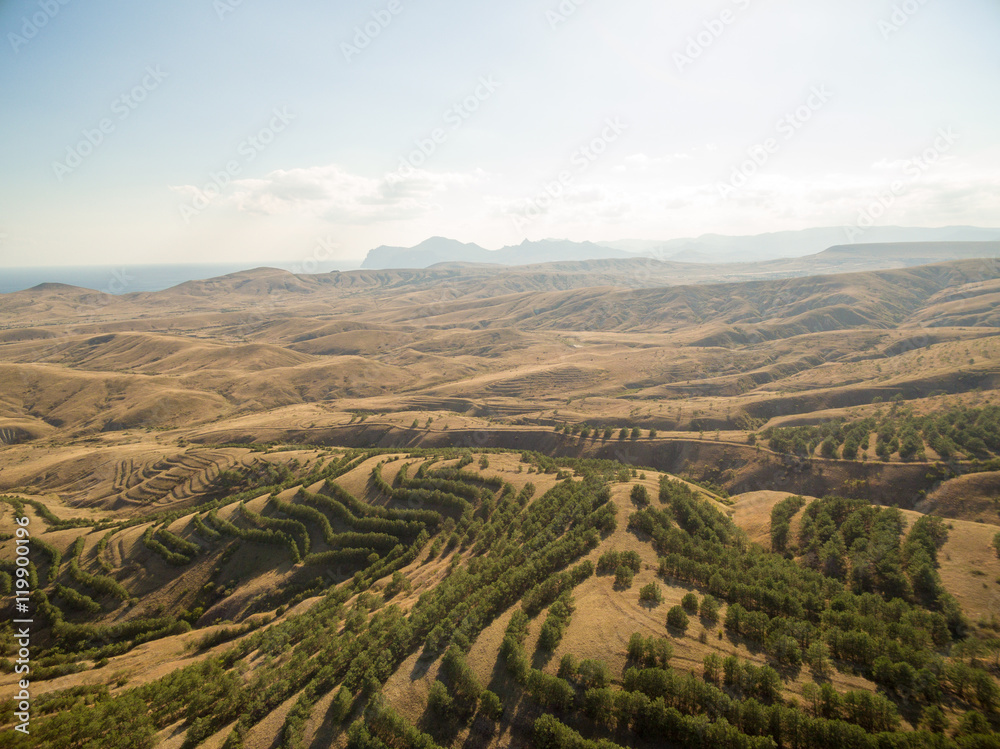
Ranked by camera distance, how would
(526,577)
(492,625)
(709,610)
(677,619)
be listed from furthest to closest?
(526,577)
(492,625)
(709,610)
(677,619)

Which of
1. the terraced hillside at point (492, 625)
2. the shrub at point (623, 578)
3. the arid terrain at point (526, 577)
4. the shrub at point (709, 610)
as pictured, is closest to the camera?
the terraced hillside at point (492, 625)

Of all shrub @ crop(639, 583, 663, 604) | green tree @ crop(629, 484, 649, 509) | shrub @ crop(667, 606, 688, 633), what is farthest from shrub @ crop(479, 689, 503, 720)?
green tree @ crop(629, 484, 649, 509)

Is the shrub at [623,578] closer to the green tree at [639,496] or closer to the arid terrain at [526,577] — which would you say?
the arid terrain at [526,577]

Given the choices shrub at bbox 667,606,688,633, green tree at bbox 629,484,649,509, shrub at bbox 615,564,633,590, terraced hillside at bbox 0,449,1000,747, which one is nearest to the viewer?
terraced hillside at bbox 0,449,1000,747

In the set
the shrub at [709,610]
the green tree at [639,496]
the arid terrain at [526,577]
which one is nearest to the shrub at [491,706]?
the arid terrain at [526,577]

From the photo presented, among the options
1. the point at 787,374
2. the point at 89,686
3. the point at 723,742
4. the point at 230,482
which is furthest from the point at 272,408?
the point at 787,374

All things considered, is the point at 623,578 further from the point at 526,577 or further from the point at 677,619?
the point at 526,577

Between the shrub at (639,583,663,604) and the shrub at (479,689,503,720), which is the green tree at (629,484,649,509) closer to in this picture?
the shrub at (639,583,663,604)

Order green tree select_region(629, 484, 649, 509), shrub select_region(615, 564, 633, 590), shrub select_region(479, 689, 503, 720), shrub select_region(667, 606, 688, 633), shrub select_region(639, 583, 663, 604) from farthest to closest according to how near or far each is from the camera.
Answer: green tree select_region(629, 484, 649, 509), shrub select_region(615, 564, 633, 590), shrub select_region(639, 583, 663, 604), shrub select_region(667, 606, 688, 633), shrub select_region(479, 689, 503, 720)

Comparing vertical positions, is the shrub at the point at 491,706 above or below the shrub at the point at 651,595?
below

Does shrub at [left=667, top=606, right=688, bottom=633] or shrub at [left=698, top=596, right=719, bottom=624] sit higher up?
shrub at [left=667, top=606, right=688, bottom=633]

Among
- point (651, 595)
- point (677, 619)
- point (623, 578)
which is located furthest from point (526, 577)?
→ point (677, 619)

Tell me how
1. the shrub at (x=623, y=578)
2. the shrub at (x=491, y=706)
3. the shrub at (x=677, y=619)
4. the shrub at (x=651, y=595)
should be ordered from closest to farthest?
the shrub at (x=491, y=706), the shrub at (x=677, y=619), the shrub at (x=651, y=595), the shrub at (x=623, y=578)

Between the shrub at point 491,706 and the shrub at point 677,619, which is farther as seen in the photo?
the shrub at point 677,619
